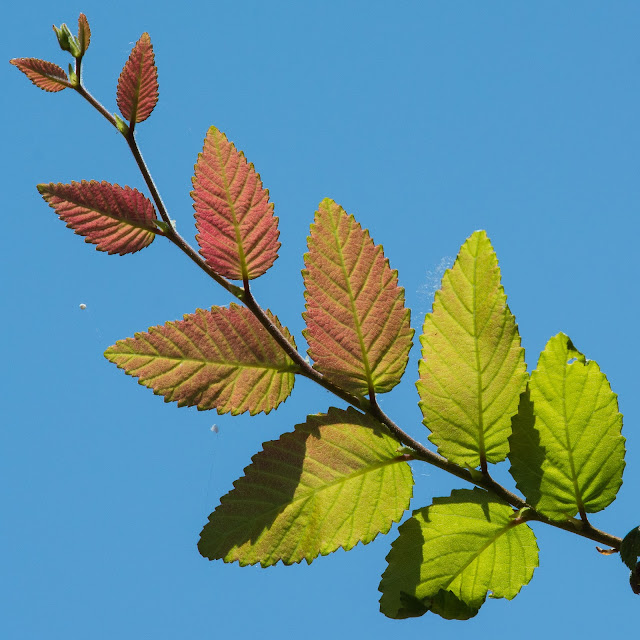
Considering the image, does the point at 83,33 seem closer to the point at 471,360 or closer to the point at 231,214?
the point at 231,214

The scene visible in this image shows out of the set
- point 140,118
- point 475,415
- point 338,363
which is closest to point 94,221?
point 140,118

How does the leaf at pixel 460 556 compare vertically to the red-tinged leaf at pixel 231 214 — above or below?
below

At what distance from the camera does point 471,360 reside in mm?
525

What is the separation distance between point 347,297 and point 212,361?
0.11 m

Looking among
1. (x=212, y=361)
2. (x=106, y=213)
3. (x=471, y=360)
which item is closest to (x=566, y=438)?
(x=471, y=360)

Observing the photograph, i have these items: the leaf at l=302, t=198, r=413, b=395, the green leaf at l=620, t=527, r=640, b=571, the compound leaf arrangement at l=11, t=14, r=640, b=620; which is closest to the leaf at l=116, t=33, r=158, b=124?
the compound leaf arrangement at l=11, t=14, r=640, b=620

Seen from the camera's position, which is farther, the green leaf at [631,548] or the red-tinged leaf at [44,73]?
the red-tinged leaf at [44,73]

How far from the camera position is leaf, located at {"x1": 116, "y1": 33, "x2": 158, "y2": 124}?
0.55m

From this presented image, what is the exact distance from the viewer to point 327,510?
52 cm

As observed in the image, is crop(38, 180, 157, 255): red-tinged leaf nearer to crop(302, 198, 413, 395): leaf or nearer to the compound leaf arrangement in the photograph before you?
the compound leaf arrangement

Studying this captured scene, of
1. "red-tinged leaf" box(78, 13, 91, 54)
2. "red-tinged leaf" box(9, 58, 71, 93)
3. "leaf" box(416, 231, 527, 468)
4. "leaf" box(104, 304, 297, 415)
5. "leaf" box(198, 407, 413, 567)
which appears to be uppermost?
"red-tinged leaf" box(78, 13, 91, 54)

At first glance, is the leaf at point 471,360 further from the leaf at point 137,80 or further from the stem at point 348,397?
the leaf at point 137,80

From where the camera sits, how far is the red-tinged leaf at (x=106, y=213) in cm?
55

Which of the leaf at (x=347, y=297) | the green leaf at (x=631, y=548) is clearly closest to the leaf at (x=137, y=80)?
the leaf at (x=347, y=297)
